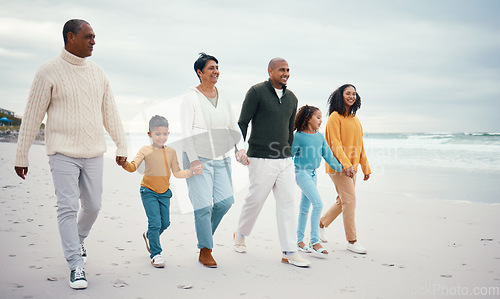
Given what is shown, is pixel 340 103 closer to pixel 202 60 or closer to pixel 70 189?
pixel 202 60

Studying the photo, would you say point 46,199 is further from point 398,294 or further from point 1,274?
point 398,294

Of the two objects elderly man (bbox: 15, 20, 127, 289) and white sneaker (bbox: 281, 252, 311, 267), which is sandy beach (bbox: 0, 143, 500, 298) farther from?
elderly man (bbox: 15, 20, 127, 289)

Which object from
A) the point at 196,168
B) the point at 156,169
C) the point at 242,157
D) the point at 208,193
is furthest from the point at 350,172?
the point at 156,169

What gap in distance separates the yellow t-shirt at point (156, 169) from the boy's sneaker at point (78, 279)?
3.24 ft

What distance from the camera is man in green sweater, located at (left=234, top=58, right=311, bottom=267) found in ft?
14.2

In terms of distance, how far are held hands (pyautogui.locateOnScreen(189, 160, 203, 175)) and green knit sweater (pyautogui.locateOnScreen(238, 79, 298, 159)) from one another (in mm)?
691

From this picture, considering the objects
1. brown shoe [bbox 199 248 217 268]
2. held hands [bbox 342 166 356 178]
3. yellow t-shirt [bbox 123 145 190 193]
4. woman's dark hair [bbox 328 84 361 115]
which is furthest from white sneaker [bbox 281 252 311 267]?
woman's dark hair [bbox 328 84 361 115]

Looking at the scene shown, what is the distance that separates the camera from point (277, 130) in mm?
4383

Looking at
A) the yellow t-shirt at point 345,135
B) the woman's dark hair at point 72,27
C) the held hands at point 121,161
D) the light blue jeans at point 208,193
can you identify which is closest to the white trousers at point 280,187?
the light blue jeans at point 208,193

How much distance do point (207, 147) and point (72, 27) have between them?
63.8 inches

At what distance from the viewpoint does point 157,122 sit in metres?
4.07

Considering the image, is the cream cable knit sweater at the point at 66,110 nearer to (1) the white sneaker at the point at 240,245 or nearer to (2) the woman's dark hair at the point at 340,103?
(1) the white sneaker at the point at 240,245

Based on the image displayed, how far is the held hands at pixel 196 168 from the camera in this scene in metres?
3.91

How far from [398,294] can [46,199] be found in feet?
20.5
